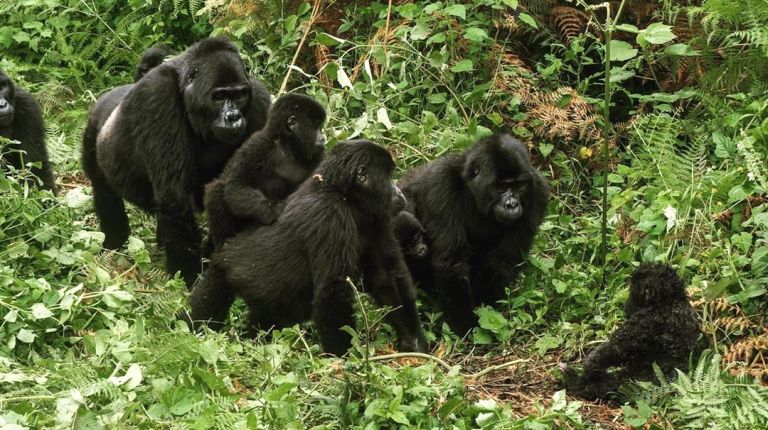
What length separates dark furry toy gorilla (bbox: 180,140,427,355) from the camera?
5.81 meters

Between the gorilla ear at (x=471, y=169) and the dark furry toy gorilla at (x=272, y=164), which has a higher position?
the dark furry toy gorilla at (x=272, y=164)

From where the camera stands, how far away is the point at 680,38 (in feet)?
26.9

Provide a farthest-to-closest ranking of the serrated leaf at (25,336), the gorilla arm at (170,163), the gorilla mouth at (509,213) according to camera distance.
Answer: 1. the gorilla arm at (170,163)
2. the gorilla mouth at (509,213)
3. the serrated leaf at (25,336)

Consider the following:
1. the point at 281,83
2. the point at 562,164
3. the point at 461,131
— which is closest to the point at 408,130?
the point at 461,131

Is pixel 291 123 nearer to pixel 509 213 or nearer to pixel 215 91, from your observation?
pixel 215 91

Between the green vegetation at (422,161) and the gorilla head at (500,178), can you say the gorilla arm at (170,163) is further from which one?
the gorilla head at (500,178)

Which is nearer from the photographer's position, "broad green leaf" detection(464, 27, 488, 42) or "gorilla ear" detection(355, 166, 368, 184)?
"gorilla ear" detection(355, 166, 368, 184)

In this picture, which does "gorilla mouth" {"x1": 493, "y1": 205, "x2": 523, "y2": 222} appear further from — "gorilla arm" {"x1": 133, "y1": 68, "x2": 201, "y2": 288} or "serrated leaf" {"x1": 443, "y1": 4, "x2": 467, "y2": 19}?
"gorilla arm" {"x1": 133, "y1": 68, "x2": 201, "y2": 288}

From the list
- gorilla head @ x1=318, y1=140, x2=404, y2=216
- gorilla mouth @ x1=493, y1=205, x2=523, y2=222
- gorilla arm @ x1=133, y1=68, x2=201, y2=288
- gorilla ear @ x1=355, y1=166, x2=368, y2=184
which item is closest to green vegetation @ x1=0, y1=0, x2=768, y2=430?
gorilla arm @ x1=133, y1=68, x2=201, y2=288

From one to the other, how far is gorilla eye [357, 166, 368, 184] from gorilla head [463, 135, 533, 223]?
3.25 feet

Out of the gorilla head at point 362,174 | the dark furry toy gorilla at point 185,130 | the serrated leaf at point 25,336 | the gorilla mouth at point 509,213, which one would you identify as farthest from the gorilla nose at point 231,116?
the serrated leaf at point 25,336

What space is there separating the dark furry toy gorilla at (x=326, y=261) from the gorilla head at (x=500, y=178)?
67 centimetres

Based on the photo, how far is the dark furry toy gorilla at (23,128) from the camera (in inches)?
303

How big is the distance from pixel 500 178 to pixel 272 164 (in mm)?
1357
